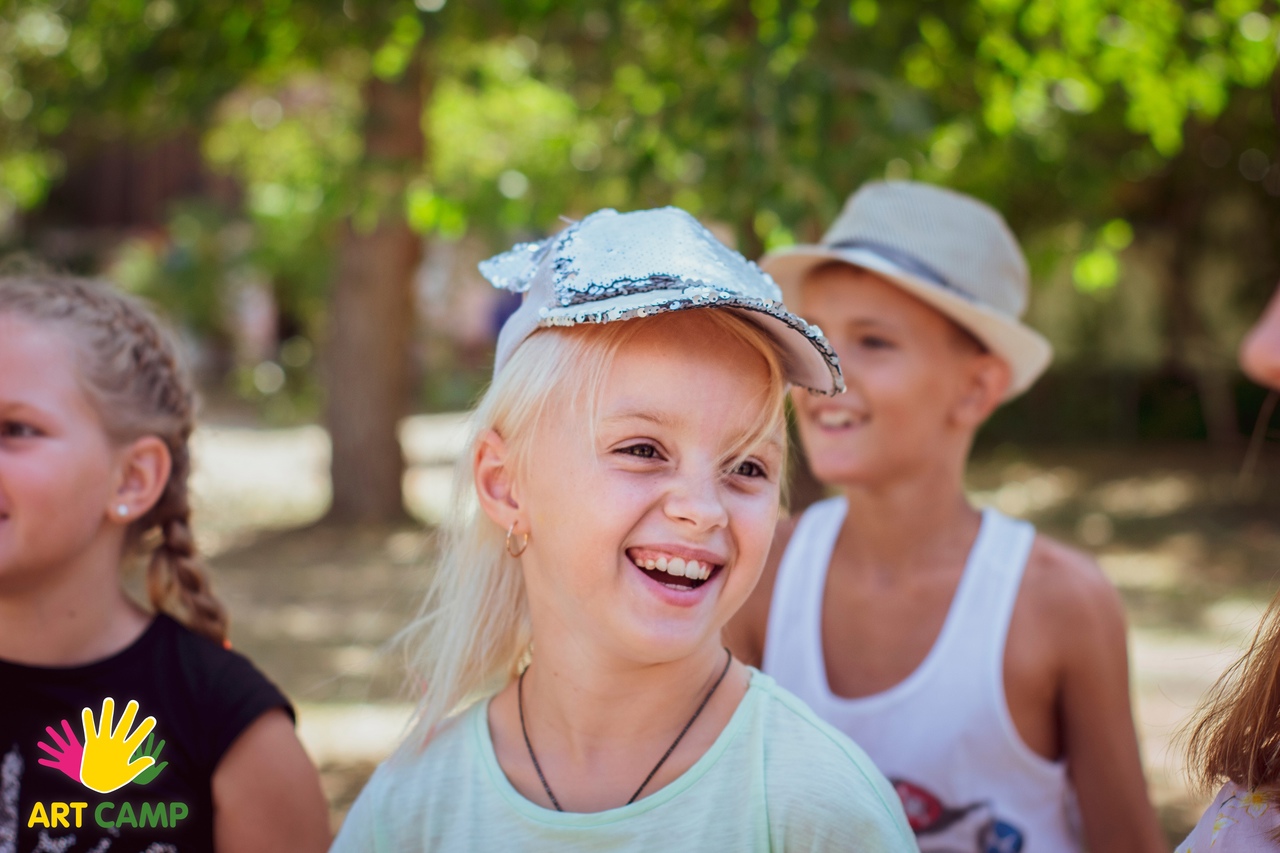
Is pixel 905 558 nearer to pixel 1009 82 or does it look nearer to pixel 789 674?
pixel 789 674

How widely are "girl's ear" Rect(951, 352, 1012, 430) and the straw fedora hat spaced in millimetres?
29

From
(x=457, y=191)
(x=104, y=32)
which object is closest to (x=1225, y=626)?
(x=457, y=191)

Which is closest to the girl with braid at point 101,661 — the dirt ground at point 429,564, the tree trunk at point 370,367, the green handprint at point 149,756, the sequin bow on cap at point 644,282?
the green handprint at point 149,756

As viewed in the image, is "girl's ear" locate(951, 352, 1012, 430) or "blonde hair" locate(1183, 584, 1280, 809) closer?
"blonde hair" locate(1183, 584, 1280, 809)

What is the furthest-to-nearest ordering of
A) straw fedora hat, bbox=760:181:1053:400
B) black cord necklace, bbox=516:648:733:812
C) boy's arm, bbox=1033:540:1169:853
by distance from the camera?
1. straw fedora hat, bbox=760:181:1053:400
2. boy's arm, bbox=1033:540:1169:853
3. black cord necklace, bbox=516:648:733:812

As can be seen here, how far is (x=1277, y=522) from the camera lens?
979 cm

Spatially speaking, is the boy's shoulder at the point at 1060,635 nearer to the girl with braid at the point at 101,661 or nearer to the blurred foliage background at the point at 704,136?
the blurred foliage background at the point at 704,136

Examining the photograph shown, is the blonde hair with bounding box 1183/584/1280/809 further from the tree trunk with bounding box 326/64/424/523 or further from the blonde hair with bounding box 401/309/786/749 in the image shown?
the tree trunk with bounding box 326/64/424/523

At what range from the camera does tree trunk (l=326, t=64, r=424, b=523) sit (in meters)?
9.51

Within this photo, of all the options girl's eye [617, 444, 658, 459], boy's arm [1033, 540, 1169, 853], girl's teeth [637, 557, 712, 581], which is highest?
girl's eye [617, 444, 658, 459]

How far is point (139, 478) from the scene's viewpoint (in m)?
2.20

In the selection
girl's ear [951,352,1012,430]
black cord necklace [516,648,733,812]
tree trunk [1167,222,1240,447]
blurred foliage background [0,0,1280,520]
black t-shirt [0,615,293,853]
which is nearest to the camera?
black cord necklace [516,648,733,812]

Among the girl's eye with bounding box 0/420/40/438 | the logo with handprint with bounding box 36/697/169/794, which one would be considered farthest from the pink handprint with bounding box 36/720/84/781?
the girl's eye with bounding box 0/420/40/438

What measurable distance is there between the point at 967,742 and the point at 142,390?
172 centimetres
